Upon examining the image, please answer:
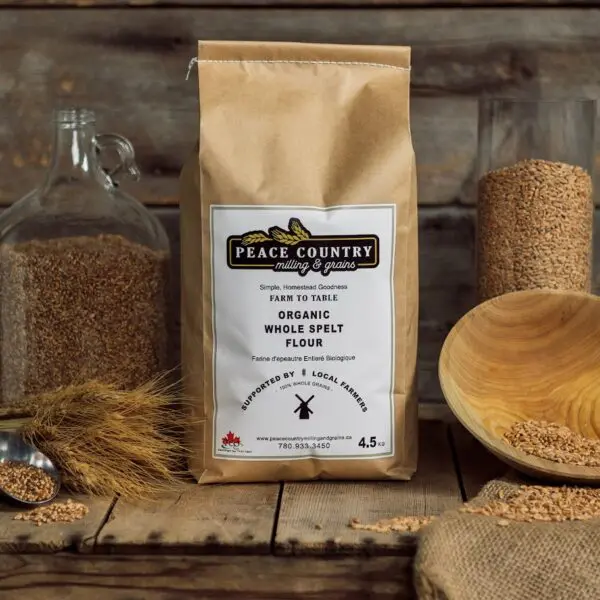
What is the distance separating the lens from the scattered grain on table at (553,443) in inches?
40.3

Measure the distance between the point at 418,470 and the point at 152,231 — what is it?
400mm

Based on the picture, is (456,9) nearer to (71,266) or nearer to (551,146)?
(551,146)

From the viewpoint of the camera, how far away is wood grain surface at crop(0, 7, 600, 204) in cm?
129

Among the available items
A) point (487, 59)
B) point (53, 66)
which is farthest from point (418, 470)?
point (53, 66)

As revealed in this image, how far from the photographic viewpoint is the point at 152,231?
1166 millimetres

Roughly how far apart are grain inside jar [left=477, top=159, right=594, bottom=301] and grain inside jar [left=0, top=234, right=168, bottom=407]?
39cm

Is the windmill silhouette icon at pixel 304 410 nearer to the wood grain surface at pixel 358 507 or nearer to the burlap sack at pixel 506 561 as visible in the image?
the wood grain surface at pixel 358 507

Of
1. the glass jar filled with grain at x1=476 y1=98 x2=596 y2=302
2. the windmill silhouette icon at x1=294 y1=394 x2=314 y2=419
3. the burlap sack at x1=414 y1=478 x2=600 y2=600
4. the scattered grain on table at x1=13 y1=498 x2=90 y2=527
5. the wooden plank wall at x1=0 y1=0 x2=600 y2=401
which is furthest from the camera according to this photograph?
the wooden plank wall at x1=0 y1=0 x2=600 y2=401

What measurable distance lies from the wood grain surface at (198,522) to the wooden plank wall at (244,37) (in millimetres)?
434

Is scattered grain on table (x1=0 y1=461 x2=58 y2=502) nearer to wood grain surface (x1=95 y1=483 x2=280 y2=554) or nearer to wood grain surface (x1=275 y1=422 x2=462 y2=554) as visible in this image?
wood grain surface (x1=95 y1=483 x2=280 y2=554)

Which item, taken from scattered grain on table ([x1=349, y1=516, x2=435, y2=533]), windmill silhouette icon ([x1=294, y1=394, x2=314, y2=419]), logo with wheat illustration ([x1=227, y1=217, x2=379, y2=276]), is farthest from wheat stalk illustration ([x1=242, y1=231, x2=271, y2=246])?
scattered grain on table ([x1=349, y1=516, x2=435, y2=533])

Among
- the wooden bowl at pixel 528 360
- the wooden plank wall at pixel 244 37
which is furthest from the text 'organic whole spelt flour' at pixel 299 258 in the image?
the wooden plank wall at pixel 244 37

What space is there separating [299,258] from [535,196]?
295 mm

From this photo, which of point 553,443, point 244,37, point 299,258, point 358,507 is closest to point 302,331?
point 299,258
